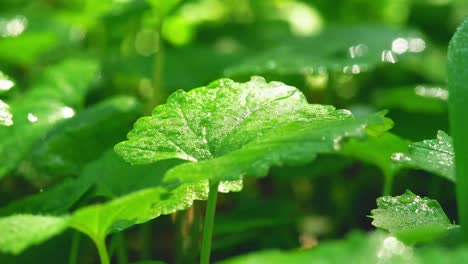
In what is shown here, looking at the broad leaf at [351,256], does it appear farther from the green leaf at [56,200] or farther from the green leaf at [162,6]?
the green leaf at [162,6]

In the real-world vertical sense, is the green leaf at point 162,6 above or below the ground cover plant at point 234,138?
above

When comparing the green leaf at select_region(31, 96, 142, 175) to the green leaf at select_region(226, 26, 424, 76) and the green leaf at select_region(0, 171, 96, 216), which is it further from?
the green leaf at select_region(226, 26, 424, 76)

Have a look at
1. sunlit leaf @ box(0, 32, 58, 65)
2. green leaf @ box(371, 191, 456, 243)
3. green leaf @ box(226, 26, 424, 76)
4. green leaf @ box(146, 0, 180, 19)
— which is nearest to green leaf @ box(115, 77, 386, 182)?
green leaf @ box(371, 191, 456, 243)

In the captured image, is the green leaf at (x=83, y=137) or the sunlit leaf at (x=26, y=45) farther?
the sunlit leaf at (x=26, y=45)

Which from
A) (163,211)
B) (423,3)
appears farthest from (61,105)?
(423,3)

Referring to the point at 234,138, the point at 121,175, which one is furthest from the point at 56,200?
the point at 234,138

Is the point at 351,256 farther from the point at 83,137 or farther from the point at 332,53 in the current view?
the point at 332,53

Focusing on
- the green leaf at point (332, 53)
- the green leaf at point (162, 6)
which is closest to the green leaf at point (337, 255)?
the green leaf at point (332, 53)

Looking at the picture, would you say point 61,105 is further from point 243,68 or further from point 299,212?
point 299,212
